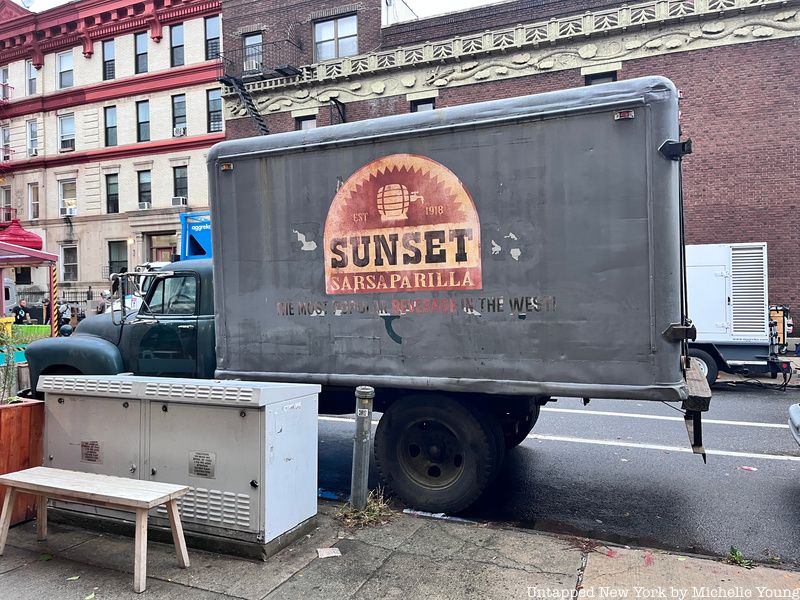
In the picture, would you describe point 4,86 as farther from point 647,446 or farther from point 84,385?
point 647,446

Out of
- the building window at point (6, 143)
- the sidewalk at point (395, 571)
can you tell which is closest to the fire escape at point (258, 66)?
the building window at point (6, 143)

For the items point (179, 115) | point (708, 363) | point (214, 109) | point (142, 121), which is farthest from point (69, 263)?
point (708, 363)

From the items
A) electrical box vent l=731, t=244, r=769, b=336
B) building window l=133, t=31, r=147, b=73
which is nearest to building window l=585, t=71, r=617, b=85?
electrical box vent l=731, t=244, r=769, b=336

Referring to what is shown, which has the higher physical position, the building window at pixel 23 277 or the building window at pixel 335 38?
the building window at pixel 335 38

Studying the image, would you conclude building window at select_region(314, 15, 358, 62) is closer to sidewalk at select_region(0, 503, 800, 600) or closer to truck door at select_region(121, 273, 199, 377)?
truck door at select_region(121, 273, 199, 377)

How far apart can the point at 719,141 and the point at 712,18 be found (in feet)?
12.1

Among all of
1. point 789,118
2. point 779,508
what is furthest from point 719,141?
point 779,508

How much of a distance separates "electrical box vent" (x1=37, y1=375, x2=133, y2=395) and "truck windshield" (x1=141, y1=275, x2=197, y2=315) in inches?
66.9

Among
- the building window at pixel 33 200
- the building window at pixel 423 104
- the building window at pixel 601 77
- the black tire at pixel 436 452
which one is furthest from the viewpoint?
the building window at pixel 33 200

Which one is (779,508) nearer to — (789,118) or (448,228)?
(448,228)

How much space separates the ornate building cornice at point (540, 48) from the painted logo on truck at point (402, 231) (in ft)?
55.5

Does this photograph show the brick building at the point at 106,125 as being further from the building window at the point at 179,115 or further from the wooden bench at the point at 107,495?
the wooden bench at the point at 107,495

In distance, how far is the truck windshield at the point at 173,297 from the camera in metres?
6.57

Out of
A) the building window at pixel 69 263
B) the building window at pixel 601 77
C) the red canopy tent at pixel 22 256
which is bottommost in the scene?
the red canopy tent at pixel 22 256
